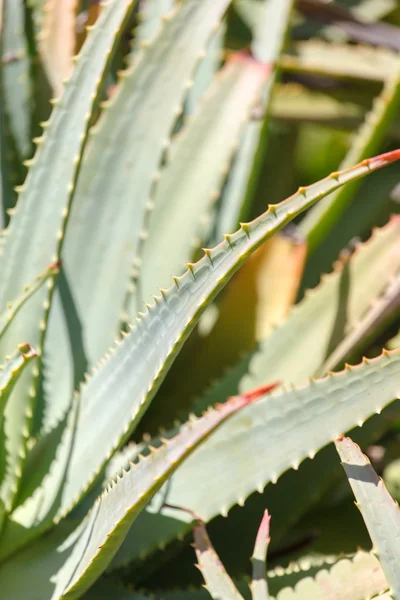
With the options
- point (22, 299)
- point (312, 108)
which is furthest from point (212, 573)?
point (312, 108)

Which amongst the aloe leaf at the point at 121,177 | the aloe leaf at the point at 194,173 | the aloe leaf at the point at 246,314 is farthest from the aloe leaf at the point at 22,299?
the aloe leaf at the point at 246,314

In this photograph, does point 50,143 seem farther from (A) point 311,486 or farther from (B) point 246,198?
(A) point 311,486

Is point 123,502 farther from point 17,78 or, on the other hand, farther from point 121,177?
point 17,78

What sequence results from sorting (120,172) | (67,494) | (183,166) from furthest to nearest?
(183,166)
(120,172)
(67,494)

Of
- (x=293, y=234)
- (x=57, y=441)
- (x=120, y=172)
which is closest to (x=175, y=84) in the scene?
(x=120, y=172)

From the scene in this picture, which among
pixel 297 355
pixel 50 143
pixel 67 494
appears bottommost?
pixel 67 494

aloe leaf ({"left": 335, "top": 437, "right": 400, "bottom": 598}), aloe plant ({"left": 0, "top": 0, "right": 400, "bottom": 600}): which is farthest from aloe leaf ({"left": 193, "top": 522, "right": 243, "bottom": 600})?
aloe leaf ({"left": 335, "top": 437, "right": 400, "bottom": 598})
